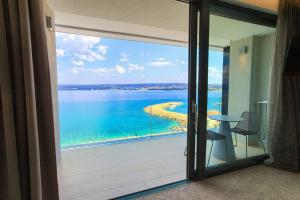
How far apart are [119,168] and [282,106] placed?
2.66 metres

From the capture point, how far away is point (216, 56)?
8.46ft

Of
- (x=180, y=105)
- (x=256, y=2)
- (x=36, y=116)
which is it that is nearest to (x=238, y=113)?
(x=256, y=2)

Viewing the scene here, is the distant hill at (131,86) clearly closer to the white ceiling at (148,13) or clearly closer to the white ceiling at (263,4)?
the white ceiling at (148,13)

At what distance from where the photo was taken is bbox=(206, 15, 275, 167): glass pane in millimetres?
2607

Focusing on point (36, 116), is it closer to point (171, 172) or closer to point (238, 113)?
point (171, 172)

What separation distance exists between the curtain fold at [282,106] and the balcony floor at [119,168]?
0.41 meters

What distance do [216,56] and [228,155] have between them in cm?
156

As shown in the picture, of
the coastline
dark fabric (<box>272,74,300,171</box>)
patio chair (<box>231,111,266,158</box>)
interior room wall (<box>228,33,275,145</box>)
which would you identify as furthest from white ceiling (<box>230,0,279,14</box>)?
the coastline

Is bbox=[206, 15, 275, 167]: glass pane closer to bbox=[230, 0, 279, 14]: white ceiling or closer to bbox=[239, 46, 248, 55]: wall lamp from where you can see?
bbox=[239, 46, 248, 55]: wall lamp

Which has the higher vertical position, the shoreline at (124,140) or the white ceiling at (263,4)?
the white ceiling at (263,4)

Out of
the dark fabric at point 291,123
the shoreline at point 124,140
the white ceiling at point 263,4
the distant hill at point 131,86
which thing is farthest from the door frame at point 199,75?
the shoreline at point 124,140

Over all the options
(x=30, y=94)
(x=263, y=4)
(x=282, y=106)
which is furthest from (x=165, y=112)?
(x=30, y=94)

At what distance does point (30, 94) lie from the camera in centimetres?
120

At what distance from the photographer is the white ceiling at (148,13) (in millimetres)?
2475
